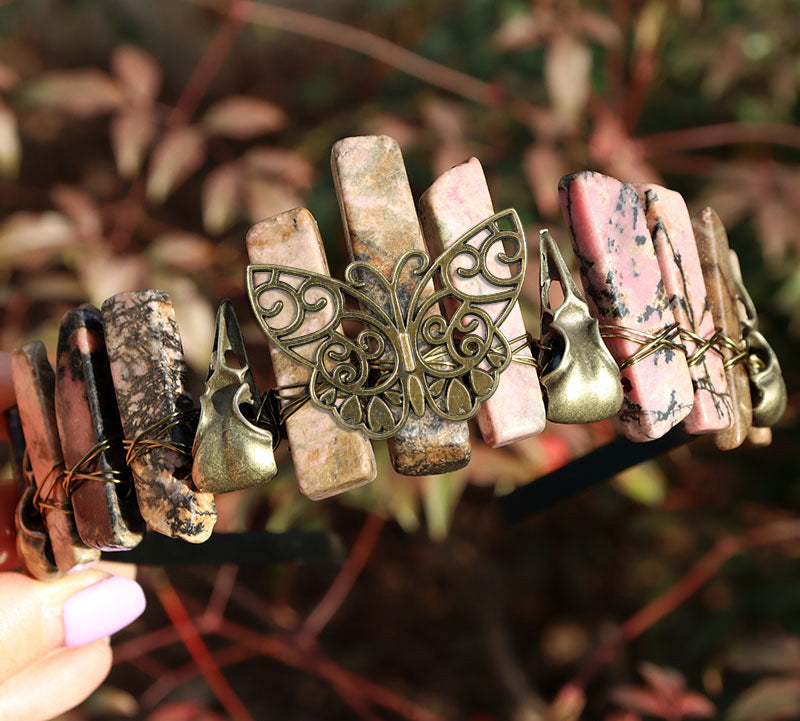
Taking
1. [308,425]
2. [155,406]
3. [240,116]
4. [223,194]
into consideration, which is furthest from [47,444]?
[240,116]

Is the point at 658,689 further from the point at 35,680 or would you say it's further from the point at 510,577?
the point at 35,680

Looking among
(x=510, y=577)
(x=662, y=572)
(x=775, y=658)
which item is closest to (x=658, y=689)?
(x=775, y=658)

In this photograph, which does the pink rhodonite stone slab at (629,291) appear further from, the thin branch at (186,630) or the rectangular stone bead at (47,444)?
the thin branch at (186,630)

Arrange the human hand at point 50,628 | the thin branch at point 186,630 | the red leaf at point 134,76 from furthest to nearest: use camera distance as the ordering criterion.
Answer: the thin branch at point 186,630 < the red leaf at point 134,76 < the human hand at point 50,628

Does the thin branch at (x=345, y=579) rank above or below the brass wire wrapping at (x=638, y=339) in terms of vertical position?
below

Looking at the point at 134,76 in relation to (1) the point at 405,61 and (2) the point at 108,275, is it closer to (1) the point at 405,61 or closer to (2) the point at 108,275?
(2) the point at 108,275

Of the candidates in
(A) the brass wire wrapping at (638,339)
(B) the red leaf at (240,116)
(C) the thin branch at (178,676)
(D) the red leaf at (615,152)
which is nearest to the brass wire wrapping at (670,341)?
(A) the brass wire wrapping at (638,339)

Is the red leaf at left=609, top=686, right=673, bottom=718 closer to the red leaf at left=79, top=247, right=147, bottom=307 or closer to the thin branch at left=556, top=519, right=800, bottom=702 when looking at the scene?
the thin branch at left=556, top=519, right=800, bottom=702
